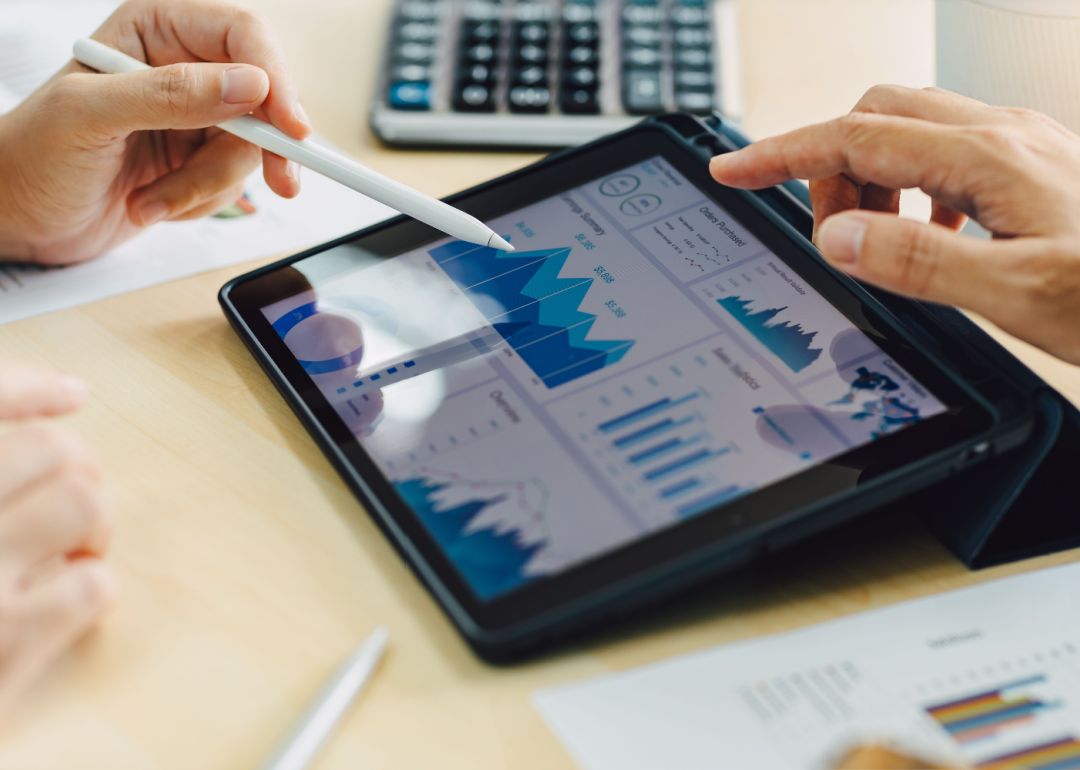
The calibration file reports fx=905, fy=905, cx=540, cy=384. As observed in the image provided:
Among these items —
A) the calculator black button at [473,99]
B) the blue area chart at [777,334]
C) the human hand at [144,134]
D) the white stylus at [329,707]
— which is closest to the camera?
the white stylus at [329,707]

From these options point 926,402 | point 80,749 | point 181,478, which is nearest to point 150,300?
point 181,478

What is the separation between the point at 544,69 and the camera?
28.4 inches

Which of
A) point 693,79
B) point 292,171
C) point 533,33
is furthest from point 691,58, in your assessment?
point 292,171

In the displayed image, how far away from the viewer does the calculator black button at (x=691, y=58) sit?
0.73 metres

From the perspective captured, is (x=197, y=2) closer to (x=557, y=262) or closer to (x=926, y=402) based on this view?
(x=557, y=262)

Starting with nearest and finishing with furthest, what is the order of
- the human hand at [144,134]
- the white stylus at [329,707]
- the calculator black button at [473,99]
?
the white stylus at [329,707] < the human hand at [144,134] < the calculator black button at [473,99]

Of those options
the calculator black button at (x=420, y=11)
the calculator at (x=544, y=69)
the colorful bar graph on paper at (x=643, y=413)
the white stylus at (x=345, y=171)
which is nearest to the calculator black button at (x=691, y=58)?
the calculator at (x=544, y=69)

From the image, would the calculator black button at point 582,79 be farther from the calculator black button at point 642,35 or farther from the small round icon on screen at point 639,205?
the small round icon on screen at point 639,205

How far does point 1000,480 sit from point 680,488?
141 mm

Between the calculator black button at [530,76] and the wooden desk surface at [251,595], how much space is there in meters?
0.30

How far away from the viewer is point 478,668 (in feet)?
1.17

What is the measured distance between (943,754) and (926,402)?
0.14m

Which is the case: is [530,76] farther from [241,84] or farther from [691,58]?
[241,84]

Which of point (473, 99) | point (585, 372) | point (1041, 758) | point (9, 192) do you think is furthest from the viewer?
point (473, 99)
